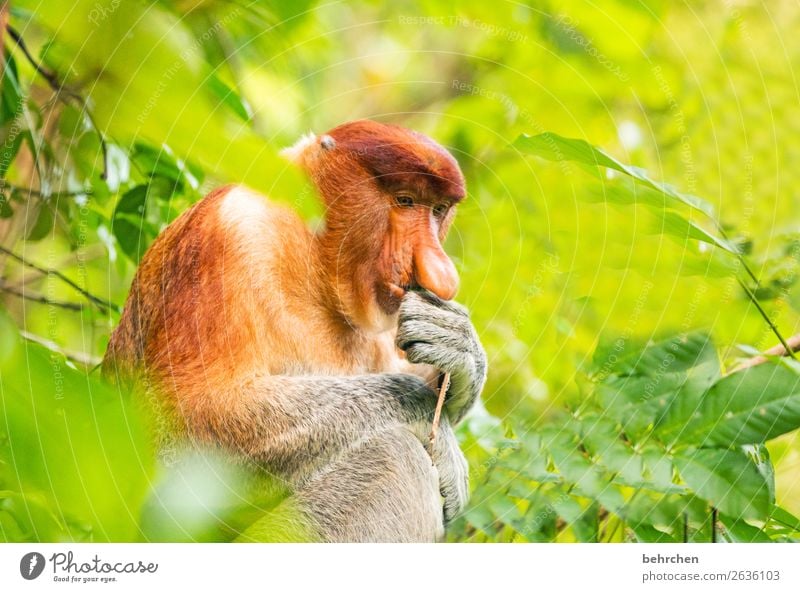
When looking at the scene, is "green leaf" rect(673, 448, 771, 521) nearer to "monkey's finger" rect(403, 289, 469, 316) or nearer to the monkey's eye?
"monkey's finger" rect(403, 289, 469, 316)

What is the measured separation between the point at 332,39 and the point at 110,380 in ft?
4.08

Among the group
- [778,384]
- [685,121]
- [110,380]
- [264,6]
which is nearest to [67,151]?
[110,380]

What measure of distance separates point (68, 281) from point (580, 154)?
1.65 metres

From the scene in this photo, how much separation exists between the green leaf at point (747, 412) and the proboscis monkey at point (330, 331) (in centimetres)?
61

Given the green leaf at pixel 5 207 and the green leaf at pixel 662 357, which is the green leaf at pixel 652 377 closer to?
the green leaf at pixel 662 357

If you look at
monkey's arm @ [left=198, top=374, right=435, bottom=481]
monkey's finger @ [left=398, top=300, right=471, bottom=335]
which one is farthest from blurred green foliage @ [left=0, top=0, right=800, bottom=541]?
monkey's finger @ [left=398, top=300, right=471, bottom=335]

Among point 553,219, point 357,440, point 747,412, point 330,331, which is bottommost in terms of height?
point 357,440

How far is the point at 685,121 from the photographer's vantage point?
9.00 ft

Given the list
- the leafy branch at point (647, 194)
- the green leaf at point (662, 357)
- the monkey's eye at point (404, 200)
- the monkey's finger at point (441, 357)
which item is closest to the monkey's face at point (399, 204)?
the monkey's eye at point (404, 200)

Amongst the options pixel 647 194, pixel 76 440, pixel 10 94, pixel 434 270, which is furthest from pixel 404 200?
pixel 76 440

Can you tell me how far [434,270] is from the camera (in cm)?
226

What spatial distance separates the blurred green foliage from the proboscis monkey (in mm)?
128

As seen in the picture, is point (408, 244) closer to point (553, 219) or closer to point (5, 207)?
point (553, 219)

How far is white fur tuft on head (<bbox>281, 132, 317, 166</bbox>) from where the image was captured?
240cm
